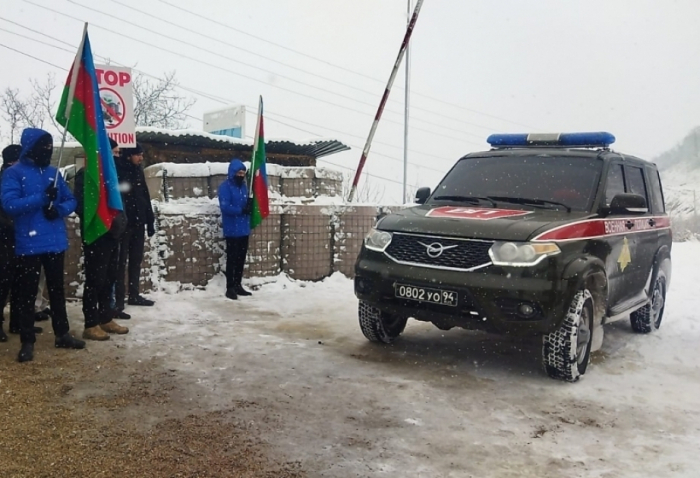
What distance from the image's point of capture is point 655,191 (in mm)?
6660

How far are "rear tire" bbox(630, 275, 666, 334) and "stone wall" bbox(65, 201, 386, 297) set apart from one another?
4305 mm

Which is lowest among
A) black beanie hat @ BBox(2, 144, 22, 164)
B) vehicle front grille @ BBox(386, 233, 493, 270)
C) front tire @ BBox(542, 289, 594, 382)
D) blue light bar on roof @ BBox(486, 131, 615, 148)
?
front tire @ BBox(542, 289, 594, 382)

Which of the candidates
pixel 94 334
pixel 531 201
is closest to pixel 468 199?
pixel 531 201

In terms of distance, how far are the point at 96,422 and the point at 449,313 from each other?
2616 millimetres

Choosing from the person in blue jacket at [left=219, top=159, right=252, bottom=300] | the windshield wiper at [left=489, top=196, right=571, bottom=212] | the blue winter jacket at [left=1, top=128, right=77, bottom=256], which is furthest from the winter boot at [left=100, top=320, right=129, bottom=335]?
the windshield wiper at [left=489, top=196, right=571, bottom=212]

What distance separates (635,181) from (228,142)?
7.74 meters

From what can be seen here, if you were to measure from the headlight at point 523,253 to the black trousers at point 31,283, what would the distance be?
366cm

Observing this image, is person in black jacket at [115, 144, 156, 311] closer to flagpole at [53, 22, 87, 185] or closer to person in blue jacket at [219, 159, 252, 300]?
person in blue jacket at [219, 159, 252, 300]

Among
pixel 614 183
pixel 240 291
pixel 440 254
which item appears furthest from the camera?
pixel 240 291

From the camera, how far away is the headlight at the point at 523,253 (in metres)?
4.32

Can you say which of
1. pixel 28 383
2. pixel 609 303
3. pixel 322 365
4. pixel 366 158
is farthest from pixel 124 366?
pixel 366 158

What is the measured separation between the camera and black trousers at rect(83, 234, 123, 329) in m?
5.37

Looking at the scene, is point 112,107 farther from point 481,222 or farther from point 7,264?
point 481,222

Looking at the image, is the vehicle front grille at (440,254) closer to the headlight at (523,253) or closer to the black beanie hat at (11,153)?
the headlight at (523,253)
